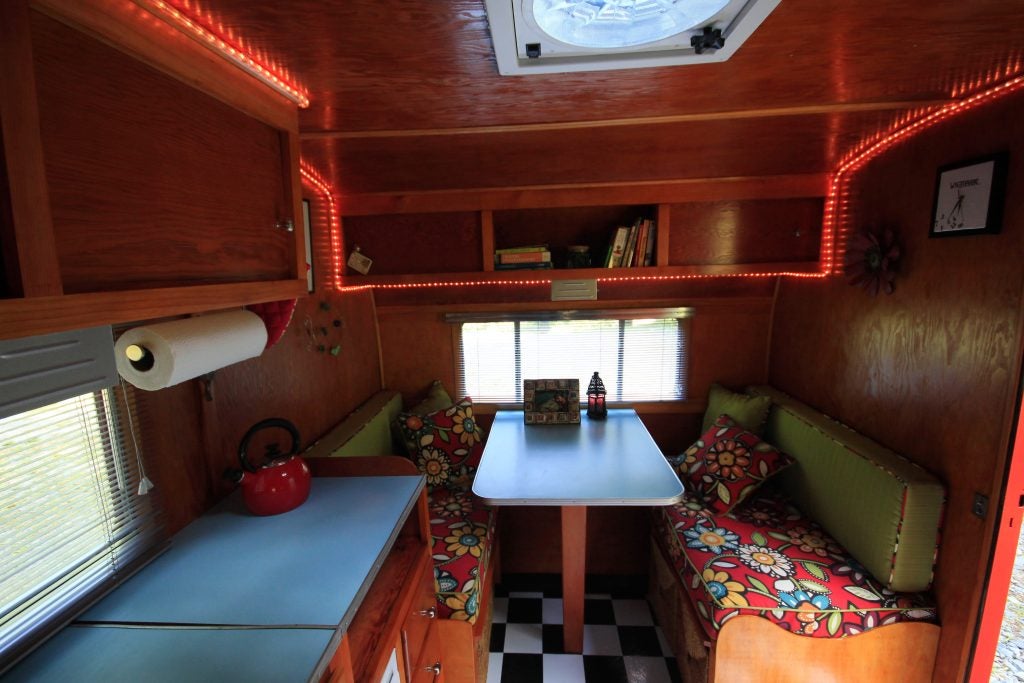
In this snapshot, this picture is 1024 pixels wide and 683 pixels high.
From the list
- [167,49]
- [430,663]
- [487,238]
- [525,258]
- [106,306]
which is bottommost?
[430,663]

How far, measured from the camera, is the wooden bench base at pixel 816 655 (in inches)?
64.6

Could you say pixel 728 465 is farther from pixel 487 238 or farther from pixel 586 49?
pixel 586 49

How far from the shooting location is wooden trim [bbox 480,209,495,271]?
2.46 m

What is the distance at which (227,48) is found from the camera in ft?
3.25

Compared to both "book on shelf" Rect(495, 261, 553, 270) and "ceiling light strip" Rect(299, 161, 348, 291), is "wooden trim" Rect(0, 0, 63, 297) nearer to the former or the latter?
"ceiling light strip" Rect(299, 161, 348, 291)

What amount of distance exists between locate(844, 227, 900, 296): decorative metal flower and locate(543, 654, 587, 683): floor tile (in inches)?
81.7

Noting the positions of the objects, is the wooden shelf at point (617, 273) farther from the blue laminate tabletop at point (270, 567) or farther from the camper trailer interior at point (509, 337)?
the blue laminate tabletop at point (270, 567)

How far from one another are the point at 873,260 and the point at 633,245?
3.36 feet

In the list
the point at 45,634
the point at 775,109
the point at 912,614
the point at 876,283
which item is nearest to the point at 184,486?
the point at 45,634

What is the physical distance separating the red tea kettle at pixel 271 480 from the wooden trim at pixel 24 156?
77cm

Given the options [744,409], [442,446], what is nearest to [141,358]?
[442,446]

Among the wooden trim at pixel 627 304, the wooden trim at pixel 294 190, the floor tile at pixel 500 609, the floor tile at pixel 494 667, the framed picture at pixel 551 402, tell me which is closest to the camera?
the wooden trim at pixel 294 190

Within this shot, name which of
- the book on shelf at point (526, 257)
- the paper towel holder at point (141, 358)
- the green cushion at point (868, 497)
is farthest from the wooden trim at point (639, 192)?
the paper towel holder at point (141, 358)

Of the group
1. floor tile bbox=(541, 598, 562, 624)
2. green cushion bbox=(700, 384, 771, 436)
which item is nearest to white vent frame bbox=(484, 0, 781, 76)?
green cushion bbox=(700, 384, 771, 436)
